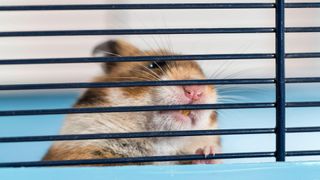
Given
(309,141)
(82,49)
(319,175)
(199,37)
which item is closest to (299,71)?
(199,37)

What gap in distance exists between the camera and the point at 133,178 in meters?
1.35

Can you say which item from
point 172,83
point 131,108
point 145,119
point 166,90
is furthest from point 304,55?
point 145,119

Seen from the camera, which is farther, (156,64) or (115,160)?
(156,64)

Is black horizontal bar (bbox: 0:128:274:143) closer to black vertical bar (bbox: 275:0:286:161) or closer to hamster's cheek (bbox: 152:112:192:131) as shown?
black vertical bar (bbox: 275:0:286:161)

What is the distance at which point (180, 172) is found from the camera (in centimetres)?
137

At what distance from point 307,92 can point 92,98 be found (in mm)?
1986

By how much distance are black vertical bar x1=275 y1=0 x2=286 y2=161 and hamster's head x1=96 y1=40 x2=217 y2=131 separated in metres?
0.40

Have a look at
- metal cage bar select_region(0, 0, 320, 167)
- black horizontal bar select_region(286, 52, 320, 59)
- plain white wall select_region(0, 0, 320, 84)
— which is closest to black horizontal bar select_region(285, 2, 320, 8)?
metal cage bar select_region(0, 0, 320, 167)

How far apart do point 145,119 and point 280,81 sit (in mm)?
579

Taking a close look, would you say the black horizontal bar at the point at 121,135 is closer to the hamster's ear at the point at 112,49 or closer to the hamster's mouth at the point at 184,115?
the hamster's mouth at the point at 184,115

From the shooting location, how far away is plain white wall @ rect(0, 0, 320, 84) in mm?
3805

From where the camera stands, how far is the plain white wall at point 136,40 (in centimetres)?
380

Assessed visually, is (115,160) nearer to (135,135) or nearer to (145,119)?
(135,135)

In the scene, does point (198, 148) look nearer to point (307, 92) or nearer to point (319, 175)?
point (319, 175)
